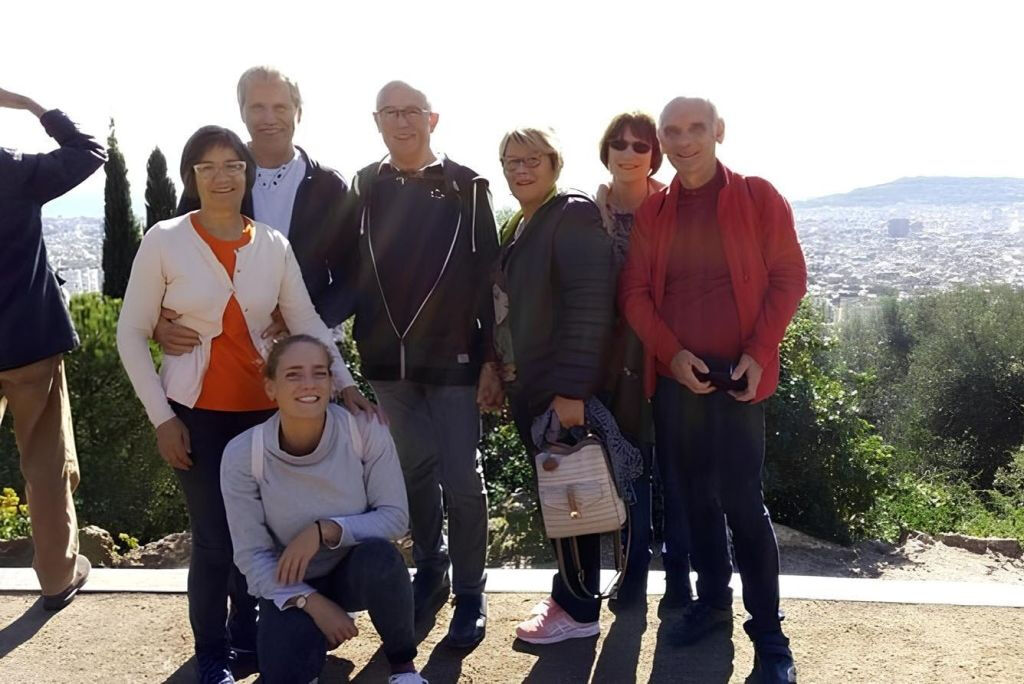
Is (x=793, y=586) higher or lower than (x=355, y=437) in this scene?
lower

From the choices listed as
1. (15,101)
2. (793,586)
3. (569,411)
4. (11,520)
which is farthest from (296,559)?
(11,520)

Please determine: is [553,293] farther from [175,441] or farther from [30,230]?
[30,230]

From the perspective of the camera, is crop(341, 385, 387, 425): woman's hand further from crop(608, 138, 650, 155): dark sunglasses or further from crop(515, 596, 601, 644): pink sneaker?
crop(608, 138, 650, 155): dark sunglasses

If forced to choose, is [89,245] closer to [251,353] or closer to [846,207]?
[251,353]

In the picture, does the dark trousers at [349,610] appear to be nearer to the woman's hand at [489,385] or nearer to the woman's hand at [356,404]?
the woman's hand at [356,404]

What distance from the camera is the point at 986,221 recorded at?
213 ft

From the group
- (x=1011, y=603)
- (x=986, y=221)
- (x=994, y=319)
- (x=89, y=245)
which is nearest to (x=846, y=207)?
(x=986, y=221)

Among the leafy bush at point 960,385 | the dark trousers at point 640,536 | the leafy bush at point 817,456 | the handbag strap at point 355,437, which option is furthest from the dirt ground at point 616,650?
the leafy bush at point 960,385

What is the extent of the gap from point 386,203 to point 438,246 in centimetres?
25

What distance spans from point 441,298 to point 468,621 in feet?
3.89

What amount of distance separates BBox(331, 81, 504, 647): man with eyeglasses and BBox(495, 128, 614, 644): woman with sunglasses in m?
0.15

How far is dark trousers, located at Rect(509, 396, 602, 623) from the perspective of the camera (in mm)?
3283

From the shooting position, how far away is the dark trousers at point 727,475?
294 cm

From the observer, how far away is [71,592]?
380 centimetres
